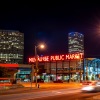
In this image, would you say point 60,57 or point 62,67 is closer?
point 60,57

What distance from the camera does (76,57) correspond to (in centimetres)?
9544

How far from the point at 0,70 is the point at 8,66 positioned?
295 inches

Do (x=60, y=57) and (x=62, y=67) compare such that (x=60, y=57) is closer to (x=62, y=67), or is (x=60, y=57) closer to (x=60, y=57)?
(x=60, y=57)

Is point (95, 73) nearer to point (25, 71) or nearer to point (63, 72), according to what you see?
point (63, 72)

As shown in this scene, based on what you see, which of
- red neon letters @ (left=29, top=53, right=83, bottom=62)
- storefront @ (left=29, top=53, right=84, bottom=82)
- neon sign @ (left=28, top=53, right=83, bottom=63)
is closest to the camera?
red neon letters @ (left=29, top=53, right=83, bottom=62)

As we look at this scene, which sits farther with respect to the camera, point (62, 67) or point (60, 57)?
point (62, 67)

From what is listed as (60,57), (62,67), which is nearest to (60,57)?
(60,57)

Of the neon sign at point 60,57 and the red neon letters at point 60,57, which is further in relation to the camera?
the neon sign at point 60,57

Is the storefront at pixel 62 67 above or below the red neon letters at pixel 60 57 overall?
below

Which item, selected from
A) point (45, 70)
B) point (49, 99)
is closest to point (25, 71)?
point (45, 70)

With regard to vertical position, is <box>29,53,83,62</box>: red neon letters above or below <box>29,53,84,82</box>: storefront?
above

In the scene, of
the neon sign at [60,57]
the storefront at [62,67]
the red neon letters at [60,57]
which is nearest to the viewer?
the red neon letters at [60,57]

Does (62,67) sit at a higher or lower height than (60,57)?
lower

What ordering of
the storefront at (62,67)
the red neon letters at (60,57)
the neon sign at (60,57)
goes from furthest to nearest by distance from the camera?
the storefront at (62,67)
the neon sign at (60,57)
the red neon letters at (60,57)
